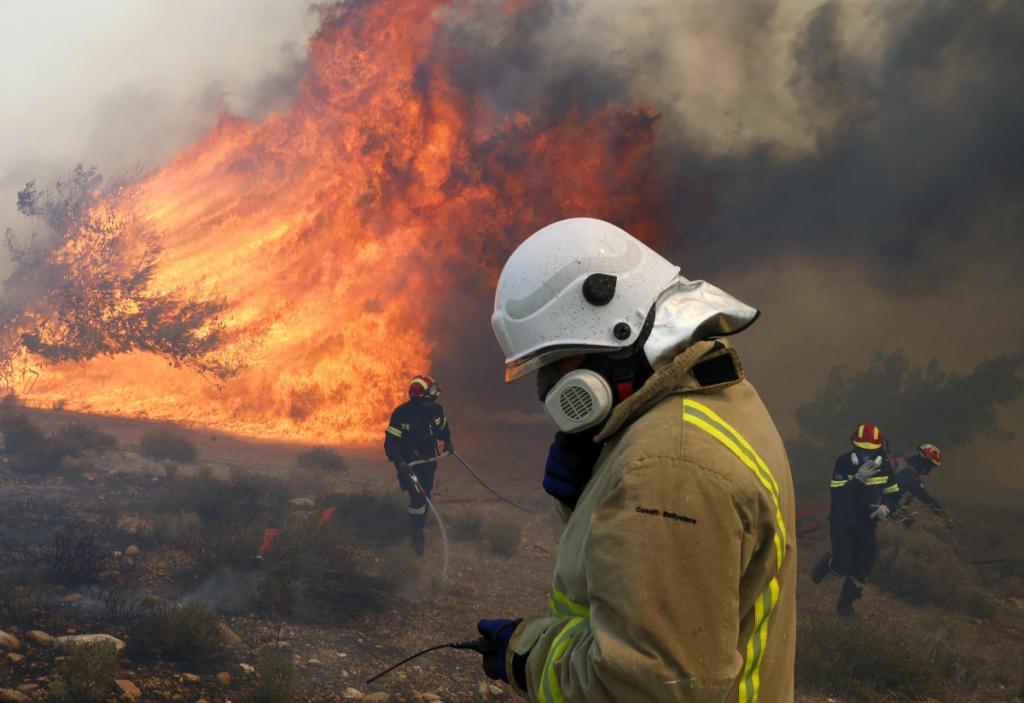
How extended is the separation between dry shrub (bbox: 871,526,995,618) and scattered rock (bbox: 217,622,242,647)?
8.39m

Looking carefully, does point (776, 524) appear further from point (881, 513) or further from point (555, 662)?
point (881, 513)

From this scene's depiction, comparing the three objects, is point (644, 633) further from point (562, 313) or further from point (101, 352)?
point (101, 352)

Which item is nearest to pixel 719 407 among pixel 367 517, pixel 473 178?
pixel 367 517

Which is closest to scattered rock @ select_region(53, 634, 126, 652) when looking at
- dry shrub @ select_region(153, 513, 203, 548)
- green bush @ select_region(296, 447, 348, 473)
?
dry shrub @ select_region(153, 513, 203, 548)

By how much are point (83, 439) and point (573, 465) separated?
41.5 feet

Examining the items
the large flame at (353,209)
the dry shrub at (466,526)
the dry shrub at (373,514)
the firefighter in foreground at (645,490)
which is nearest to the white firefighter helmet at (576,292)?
the firefighter in foreground at (645,490)

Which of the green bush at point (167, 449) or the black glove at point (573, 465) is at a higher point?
the black glove at point (573, 465)

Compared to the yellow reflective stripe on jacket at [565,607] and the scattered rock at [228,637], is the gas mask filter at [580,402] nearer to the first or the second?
the yellow reflective stripe on jacket at [565,607]

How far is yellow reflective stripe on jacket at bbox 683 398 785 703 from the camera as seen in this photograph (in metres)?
1.54

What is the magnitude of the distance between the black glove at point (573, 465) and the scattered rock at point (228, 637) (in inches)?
184

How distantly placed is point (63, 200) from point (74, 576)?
45.3 ft

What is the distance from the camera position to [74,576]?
621cm

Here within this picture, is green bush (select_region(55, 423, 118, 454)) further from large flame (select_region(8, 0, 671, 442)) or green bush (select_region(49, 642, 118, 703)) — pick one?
green bush (select_region(49, 642, 118, 703))

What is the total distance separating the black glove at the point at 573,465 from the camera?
71.0 inches
